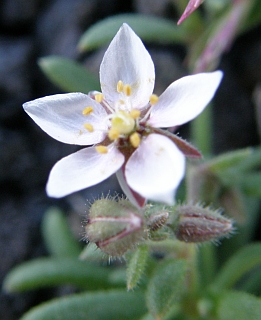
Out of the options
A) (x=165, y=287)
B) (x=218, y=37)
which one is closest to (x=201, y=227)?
(x=165, y=287)

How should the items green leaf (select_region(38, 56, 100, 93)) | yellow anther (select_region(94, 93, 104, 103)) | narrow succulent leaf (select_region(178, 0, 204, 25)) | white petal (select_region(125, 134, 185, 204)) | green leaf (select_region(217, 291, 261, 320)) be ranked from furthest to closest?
green leaf (select_region(38, 56, 100, 93)) → green leaf (select_region(217, 291, 261, 320)) → yellow anther (select_region(94, 93, 104, 103)) → narrow succulent leaf (select_region(178, 0, 204, 25)) → white petal (select_region(125, 134, 185, 204))

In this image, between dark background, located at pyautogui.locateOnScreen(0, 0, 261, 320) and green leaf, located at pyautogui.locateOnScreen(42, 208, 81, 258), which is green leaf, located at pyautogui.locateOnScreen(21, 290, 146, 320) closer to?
green leaf, located at pyautogui.locateOnScreen(42, 208, 81, 258)

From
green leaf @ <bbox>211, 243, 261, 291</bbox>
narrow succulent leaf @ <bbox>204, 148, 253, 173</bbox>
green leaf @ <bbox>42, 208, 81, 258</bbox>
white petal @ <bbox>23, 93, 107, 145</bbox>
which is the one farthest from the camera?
green leaf @ <bbox>42, 208, 81, 258</bbox>

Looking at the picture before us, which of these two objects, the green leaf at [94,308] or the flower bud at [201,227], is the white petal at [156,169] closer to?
the flower bud at [201,227]

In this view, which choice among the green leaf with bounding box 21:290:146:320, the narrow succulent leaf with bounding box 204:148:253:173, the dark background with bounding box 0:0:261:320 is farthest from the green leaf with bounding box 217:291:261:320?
the dark background with bounding box 0:0:261:320

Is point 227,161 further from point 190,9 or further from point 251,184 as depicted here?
point 190,9

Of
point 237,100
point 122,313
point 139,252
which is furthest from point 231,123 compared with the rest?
point 139,252
